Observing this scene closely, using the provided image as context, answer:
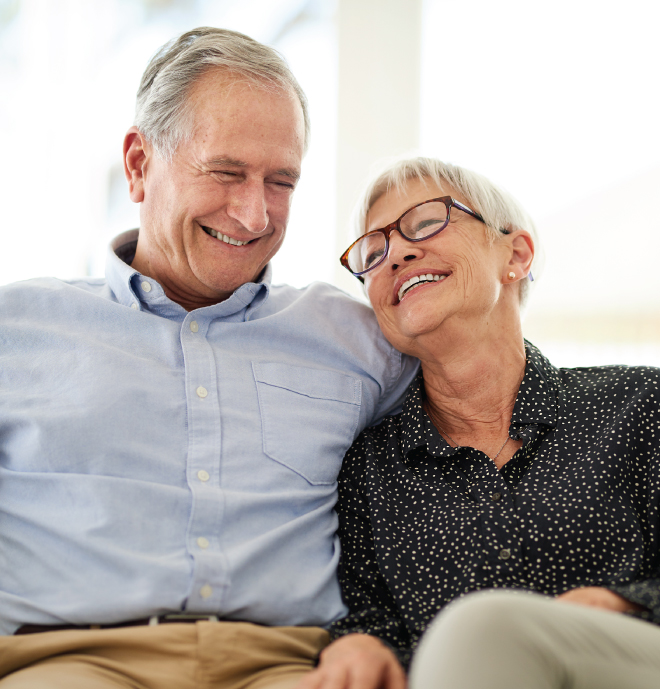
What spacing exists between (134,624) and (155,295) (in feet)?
2.13

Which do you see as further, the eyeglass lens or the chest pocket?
the eyeglass lens

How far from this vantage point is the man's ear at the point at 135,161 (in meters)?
1.59

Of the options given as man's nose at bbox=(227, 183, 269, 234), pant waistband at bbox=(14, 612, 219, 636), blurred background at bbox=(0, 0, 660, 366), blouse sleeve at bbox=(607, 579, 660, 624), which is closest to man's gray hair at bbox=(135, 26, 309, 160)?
man's nose at bbox=(227, 183, 269, 234)

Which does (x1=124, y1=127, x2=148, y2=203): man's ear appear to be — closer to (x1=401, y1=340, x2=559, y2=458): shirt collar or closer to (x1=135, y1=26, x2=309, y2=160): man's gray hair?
(x1=135, y1=26, x2=309, y2=160): man's gray hair

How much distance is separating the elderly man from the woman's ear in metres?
0.34

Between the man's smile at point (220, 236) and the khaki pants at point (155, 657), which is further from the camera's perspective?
the man's smile at point (220, 236)

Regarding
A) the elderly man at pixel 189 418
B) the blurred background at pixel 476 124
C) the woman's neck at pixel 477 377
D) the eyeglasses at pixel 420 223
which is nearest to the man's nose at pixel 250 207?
the elderly man at pixel 189 418

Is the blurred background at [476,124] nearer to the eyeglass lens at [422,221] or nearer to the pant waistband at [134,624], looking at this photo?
the eyeglass lens at [422,221]

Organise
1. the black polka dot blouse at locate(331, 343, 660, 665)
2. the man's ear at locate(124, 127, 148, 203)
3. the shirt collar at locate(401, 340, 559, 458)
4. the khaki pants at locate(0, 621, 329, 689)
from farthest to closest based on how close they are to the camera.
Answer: the man's ear at locate(124, 127, 148, 203)
the shirt collar at locate(401, 340, 559, 458)
the black polka dot blouse at locate(331, 343, 660, 665)
the khaki pants at locate(0, 621, 329, 689)

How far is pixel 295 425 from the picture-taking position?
139cm

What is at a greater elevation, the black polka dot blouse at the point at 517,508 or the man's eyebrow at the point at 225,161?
the man's eyebrow at the point at 225,161

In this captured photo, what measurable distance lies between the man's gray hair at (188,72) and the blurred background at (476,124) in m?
1.63

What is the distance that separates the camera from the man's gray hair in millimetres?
1470

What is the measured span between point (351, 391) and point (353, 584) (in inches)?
15.7
